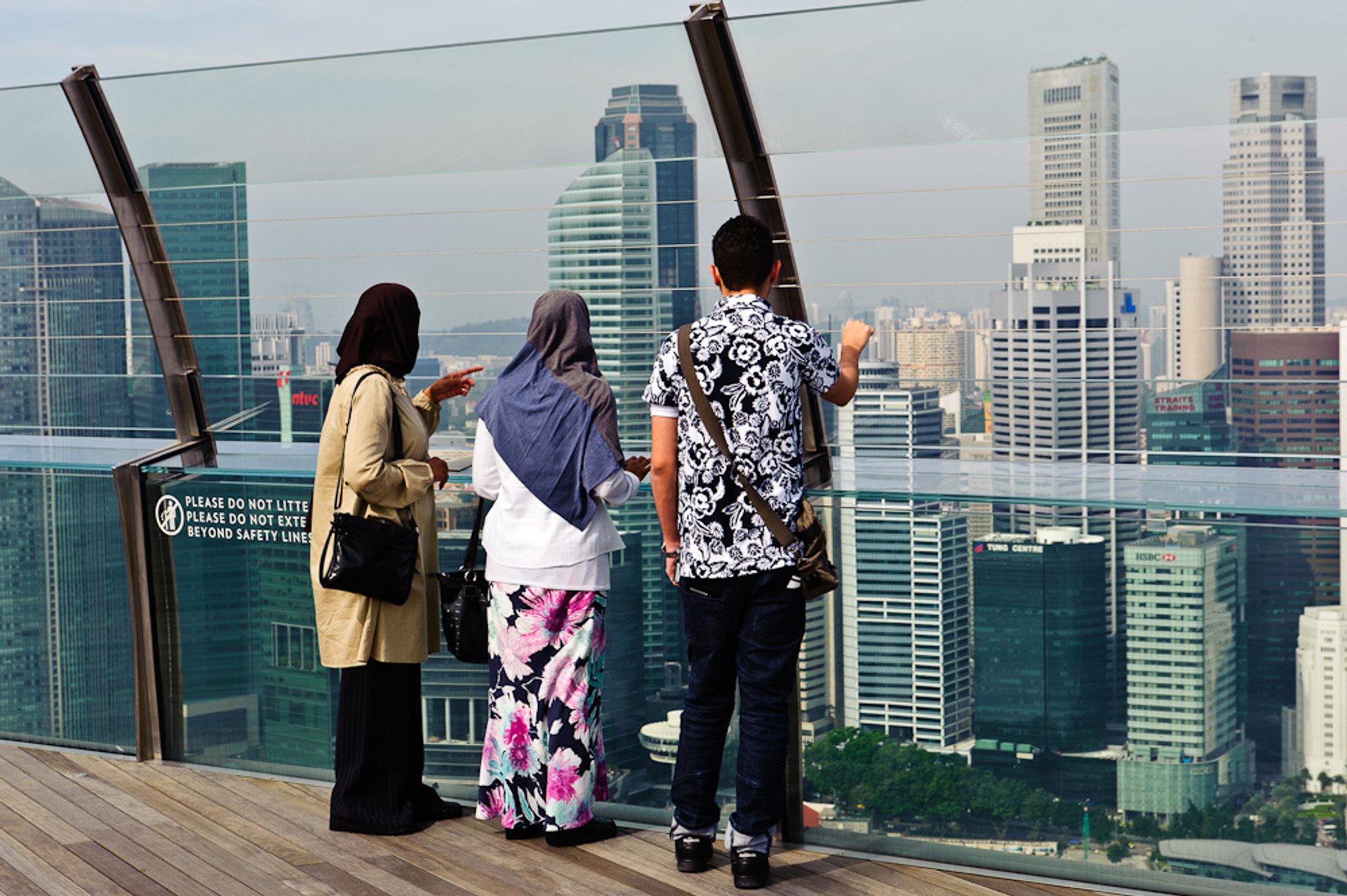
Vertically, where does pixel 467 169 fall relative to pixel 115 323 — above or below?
above

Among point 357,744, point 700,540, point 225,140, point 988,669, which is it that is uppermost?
point 225,140

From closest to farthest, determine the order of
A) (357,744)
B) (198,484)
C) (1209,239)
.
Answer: (357,744) → (198,484) → (1209,239)

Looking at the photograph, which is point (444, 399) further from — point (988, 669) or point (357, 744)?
point (988, 669)

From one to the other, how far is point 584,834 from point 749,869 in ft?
1.66

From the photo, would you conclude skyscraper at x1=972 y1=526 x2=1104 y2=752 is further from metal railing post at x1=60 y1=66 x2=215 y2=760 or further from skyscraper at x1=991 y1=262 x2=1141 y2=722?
metal railing post at x1=60 y1=66 x2=215 y2=760

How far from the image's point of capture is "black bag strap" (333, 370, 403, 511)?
131 inches

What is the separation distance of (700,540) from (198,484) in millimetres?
1927

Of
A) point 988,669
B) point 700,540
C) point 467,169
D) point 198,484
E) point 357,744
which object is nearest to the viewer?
point 700,540

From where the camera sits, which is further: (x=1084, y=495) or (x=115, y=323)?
(x=115, y=323)

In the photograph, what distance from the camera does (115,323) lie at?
469 cm

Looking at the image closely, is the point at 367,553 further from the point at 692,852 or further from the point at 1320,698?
the point at 1320,698

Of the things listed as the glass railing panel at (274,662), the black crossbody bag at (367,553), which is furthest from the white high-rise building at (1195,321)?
the black crossbody bag at (367,553)

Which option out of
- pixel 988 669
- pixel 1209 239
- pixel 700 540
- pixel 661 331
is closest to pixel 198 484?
pixel 661 331

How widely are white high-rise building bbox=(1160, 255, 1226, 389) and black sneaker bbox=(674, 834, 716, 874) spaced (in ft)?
4.73
